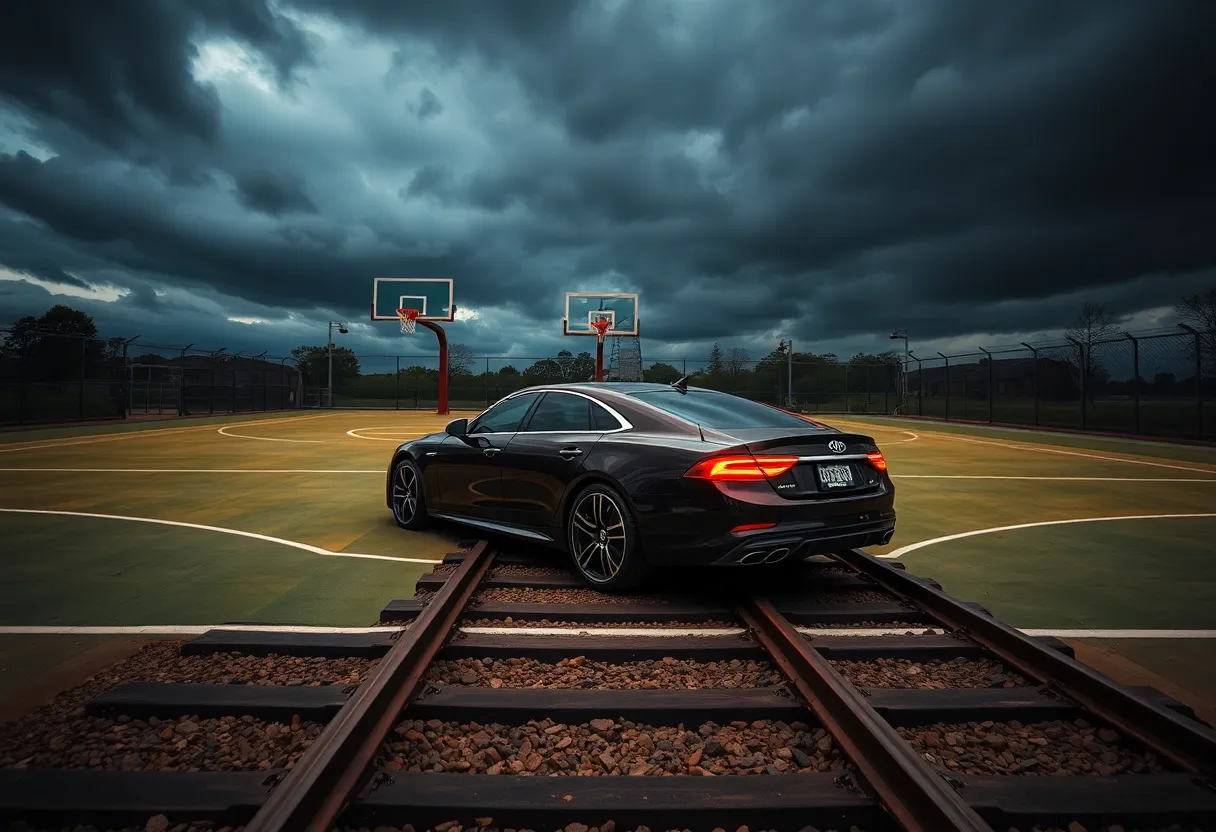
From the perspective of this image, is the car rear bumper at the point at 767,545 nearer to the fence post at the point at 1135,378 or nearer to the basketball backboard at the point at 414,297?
the fence post at the point at 1135,378

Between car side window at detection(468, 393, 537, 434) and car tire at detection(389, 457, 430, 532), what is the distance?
0.84 metres

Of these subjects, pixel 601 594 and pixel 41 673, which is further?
pixel 601 594

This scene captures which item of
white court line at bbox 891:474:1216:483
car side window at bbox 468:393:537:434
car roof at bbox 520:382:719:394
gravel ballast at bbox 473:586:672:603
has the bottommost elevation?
gravel ballast at bbox 473:586:672:603

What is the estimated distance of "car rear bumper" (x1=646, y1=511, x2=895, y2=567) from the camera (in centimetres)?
387

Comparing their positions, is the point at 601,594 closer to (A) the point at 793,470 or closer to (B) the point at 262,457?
(A) the point at 793,470

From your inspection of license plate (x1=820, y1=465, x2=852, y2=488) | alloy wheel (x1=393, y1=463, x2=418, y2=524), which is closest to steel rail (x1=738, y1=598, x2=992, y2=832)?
license plate (x1=820, y1=465, x2=852, y2=488)

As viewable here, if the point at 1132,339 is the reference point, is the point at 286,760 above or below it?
below

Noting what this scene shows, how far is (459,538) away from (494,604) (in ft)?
8.19

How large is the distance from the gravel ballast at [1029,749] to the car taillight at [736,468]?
1.56 metres

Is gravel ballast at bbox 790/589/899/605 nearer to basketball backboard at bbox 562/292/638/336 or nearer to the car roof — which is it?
the car roof

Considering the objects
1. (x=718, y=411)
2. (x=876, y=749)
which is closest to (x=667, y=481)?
(x=718, y=411)

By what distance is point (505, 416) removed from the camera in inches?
238

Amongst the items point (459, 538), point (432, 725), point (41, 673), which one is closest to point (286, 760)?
point (432, 725)

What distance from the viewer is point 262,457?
13820mm
